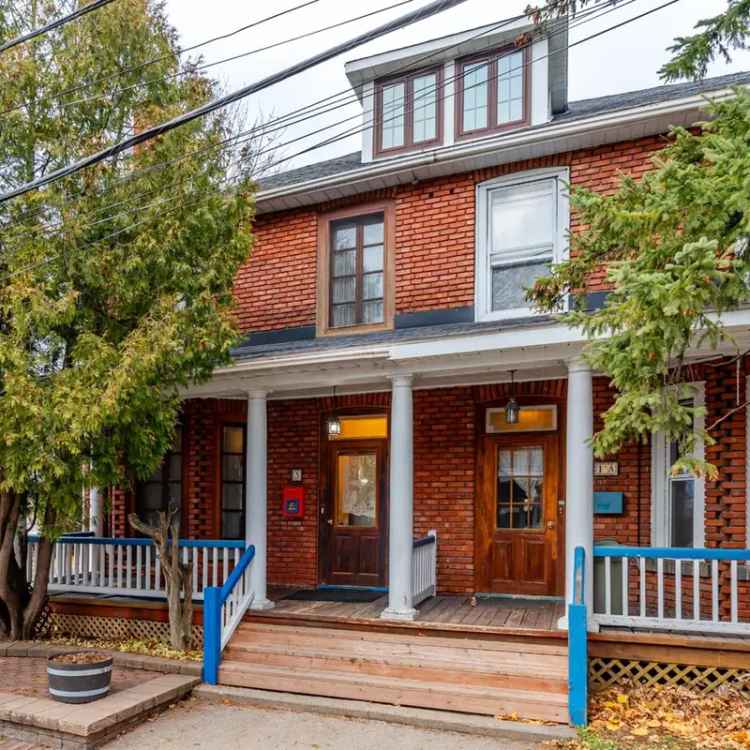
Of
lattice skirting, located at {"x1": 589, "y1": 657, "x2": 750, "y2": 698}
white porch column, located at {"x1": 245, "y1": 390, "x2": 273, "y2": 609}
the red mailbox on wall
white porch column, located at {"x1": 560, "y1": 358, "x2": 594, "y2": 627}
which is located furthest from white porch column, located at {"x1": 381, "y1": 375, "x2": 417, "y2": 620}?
the red mailbox on wall

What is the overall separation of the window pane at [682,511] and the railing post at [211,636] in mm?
5003

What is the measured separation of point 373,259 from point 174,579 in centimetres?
469

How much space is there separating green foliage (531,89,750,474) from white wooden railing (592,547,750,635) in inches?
76.4

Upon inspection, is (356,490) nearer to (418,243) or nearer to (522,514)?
(522,514)

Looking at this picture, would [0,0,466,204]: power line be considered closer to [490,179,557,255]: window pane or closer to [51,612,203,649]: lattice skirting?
[490,179,557,255]: window pane

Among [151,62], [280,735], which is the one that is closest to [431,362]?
[280,735]

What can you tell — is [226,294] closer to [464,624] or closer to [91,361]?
[91,361]

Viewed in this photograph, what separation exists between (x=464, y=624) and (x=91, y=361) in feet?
14.6

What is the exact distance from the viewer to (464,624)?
696cm

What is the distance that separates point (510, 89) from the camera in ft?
29.4

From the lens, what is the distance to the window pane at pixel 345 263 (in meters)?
9.48

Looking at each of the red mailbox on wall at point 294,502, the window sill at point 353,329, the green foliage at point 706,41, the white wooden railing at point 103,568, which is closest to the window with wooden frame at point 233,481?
the white wooden railing at point 103,568

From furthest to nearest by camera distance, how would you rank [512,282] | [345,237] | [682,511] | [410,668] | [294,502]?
[294,502]
[345,237]
[512,282]
[682,511]
[410,668]

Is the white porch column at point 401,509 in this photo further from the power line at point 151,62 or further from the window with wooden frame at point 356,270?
the power line at point 151,62
